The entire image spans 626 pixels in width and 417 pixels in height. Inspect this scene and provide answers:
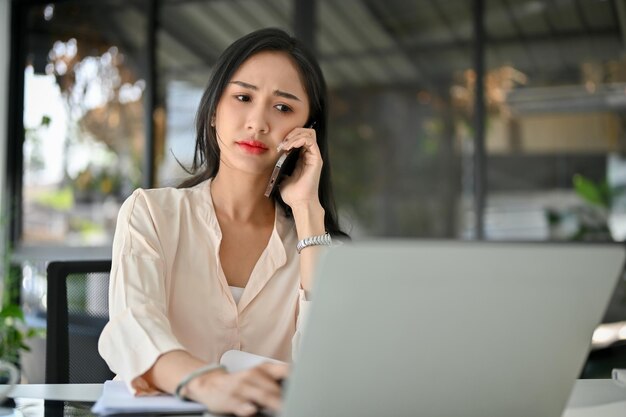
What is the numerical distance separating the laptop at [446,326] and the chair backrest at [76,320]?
1.00 m

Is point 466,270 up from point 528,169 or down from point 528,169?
down

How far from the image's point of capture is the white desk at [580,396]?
118 centimetres

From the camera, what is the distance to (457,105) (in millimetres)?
8375

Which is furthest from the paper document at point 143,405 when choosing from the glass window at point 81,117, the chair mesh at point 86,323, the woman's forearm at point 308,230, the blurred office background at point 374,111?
the glass window at point 81,117

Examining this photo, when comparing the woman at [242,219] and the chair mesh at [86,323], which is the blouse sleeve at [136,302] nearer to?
the woman at [242,219]

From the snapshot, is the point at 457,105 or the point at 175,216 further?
the point at 457,105

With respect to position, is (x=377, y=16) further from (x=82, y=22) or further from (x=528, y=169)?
(x=82, y=22)

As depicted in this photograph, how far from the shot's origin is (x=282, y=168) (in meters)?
1.81

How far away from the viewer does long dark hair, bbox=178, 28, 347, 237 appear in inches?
67.0

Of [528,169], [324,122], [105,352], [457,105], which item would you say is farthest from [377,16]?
[105,352]

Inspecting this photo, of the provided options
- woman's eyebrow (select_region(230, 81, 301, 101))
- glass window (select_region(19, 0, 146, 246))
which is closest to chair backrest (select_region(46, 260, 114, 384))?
woman's eyebrow (select_region(230, 81, 301, 101))

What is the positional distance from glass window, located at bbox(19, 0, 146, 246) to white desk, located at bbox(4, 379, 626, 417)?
13.3 ft

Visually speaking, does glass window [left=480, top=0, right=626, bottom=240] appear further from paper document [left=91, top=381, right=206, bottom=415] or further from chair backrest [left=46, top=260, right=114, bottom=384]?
paper document [left=91, top=381, right=206, bottom=415]

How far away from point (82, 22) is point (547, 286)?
16.9 feet
